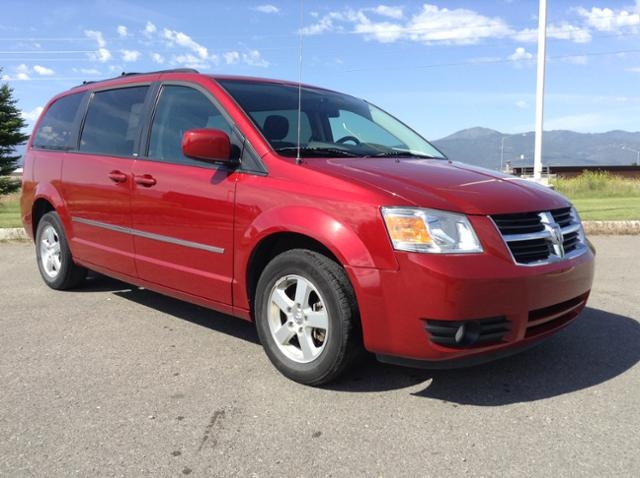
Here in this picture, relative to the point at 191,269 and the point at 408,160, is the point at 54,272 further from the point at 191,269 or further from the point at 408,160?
the point at 408,160

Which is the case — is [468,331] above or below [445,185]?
below

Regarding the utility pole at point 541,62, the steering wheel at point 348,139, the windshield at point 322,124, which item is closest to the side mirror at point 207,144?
the windshield at point 322,124

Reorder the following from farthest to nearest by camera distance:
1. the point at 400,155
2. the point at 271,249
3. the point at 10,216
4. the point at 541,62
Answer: the point at 541,62 → the point at 10,216 → the point at 400,155 → the point at 271,249

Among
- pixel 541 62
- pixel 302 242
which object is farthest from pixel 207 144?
pixel 541 62

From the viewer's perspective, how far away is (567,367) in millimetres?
3564

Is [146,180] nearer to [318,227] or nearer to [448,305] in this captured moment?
[318,227]

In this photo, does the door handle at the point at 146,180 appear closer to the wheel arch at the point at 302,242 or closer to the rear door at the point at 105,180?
the rear door at the point at 105,180

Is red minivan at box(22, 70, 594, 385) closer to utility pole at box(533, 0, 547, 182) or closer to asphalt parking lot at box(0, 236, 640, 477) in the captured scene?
asphalt parking lot at box(0, 236, 640, 477)

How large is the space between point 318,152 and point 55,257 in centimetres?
322

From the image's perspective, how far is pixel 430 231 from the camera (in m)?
2.82

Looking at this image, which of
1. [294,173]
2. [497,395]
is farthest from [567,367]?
[294,173]

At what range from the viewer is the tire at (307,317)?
9.92 feet

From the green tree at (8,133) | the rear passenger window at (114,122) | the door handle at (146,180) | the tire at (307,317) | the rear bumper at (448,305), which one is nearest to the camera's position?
the rear bumper at (448,305)

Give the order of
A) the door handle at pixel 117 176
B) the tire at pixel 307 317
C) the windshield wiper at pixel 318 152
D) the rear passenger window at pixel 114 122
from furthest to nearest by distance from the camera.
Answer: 1. the rear passenger window at pixel 114 122
2. the door handle at pixel 117 176
3. the windshield wiper at pixel 318 152
4. the tire at pixel 307 317
